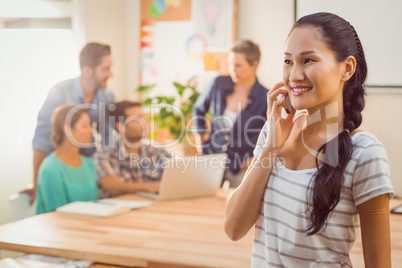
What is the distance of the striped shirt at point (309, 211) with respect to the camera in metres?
1.23

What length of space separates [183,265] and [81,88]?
2.16m

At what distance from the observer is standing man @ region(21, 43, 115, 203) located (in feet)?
12.0

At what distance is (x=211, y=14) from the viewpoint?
4672mm

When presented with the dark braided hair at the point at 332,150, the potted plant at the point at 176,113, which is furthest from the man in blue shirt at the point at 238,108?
the dark braided hair at the point at 332,150

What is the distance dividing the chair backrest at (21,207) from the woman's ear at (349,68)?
7.76 feet

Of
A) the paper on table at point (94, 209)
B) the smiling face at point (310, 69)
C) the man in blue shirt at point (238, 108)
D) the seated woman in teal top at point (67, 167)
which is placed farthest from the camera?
the man in blue shirt at point (238, 108)

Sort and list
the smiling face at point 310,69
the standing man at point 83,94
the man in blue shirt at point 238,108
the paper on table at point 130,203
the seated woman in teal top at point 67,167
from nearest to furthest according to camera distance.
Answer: the smiling face at point 310,69 → the paper on table at point 130,203 → the seated woman in teal top at point 67,167 → the standing man at point 83,94 → the man in blue shirt at point 238,108

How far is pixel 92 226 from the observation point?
8.17 ft

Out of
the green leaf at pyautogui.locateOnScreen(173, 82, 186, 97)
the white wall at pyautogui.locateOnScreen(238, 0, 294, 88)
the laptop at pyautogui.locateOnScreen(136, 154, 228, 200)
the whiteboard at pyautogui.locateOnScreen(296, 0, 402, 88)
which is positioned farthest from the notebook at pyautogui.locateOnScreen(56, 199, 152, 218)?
the whiteboard at pyautogui.locateOnScreen(296, 0, 402, 88)

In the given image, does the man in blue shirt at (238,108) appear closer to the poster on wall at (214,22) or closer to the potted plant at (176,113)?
the potted plant at (176,113)

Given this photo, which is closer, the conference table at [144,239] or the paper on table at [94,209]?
the conference table at [144,239]

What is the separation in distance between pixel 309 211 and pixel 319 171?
10cm

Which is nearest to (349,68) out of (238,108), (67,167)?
(67,167)

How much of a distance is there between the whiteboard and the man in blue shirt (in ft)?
2.58
